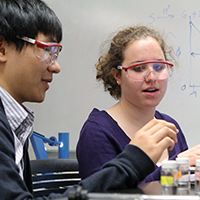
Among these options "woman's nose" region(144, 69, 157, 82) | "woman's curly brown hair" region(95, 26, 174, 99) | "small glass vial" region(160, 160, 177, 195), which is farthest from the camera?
"woman's curly brown hair" region(95, 26, 174, 99)

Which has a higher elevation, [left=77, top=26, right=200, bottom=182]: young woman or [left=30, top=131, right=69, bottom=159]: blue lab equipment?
[left=77, top=26, right=200, bottom=182]: young woman

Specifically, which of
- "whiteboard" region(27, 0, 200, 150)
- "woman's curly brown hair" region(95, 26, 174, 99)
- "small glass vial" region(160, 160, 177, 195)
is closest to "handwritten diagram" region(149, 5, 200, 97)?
"whiteboard" region(27, 0, 200, 150)

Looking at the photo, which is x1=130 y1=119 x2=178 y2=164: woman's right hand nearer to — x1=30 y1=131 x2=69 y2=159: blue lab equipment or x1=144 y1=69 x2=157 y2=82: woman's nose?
x1=144 y1=69 x2=157 y2=82: woman's nose

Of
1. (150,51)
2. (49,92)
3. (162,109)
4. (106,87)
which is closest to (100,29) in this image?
(49,92)

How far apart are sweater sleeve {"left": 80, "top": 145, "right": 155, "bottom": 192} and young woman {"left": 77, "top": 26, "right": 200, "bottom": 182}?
35 centimetres

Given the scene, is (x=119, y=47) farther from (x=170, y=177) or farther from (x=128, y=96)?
(x=170, y=177)

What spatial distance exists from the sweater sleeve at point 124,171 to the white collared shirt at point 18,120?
0.28m

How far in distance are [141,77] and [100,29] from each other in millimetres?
1326

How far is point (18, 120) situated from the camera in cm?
94

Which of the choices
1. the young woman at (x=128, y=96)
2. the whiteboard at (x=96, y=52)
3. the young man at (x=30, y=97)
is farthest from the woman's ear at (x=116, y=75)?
the whiteboard at (x=96, y=52)

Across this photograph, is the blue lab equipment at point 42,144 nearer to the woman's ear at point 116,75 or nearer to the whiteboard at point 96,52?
the whiteboard at point 96,52

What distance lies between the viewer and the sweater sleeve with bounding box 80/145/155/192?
700 millimetres

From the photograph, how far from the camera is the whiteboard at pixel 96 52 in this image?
2.30 metres

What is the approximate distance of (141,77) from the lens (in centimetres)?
123
